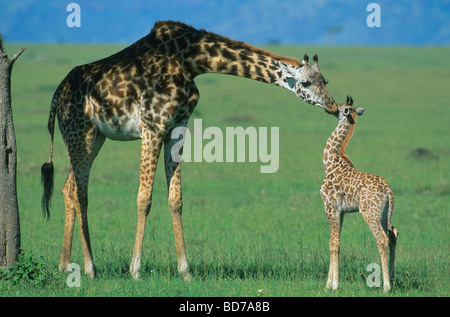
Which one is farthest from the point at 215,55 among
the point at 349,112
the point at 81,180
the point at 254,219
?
the point at 254,219

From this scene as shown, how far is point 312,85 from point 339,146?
0.79m

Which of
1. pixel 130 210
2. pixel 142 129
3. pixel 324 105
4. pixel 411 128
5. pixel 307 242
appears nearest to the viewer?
pixel 324 105

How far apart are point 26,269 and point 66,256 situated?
1.07m

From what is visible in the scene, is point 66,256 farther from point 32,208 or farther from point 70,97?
point 32,208

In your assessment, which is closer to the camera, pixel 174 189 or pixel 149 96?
pixel 149 96

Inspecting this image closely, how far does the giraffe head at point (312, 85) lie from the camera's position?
8.33 meters

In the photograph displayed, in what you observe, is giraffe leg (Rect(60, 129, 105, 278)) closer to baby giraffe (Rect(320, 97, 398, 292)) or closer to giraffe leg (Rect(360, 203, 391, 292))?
baby giraffe (Rect(320, 97, 398, 292))

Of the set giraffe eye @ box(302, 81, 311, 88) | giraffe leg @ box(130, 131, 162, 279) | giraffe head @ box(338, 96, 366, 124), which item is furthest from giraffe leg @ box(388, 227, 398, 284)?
giraffe leg @ box(130, 131, 162, 279)

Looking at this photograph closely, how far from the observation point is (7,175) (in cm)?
836

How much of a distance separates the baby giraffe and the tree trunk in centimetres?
362

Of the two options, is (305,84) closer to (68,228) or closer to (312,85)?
(312,85)

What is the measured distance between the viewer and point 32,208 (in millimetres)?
14109
